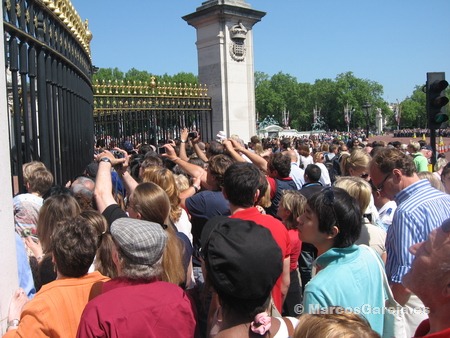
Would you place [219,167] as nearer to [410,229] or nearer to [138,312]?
[410,229]

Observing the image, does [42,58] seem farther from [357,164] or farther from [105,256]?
[357,164]

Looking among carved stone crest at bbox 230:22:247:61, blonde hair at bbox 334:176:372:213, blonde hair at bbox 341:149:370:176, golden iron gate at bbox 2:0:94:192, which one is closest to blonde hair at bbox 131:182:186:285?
golden iron gate at bbox 2:0:94:192

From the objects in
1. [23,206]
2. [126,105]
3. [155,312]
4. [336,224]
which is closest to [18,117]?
[23,206]

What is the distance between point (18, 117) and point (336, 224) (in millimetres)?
2781

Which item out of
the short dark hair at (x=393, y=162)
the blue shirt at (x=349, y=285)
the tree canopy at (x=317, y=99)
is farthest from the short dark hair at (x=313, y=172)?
the tree canopy at (x=317, y=99)

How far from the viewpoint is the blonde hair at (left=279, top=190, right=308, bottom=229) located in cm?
462

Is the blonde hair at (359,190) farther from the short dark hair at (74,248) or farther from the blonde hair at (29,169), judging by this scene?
the blonde hair at (29,169)

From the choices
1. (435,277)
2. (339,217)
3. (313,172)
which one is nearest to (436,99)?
(313,172)

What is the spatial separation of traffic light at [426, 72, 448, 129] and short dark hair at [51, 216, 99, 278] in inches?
302

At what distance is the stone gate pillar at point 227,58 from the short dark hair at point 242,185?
1008cm

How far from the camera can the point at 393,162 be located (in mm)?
3807

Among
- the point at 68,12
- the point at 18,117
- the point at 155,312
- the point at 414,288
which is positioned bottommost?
the point at 155,312

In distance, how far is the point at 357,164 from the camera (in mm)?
6109

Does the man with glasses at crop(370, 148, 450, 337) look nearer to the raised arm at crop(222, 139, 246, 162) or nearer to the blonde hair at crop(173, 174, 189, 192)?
the blonde hair at crop(173, 174, 189, 192)
